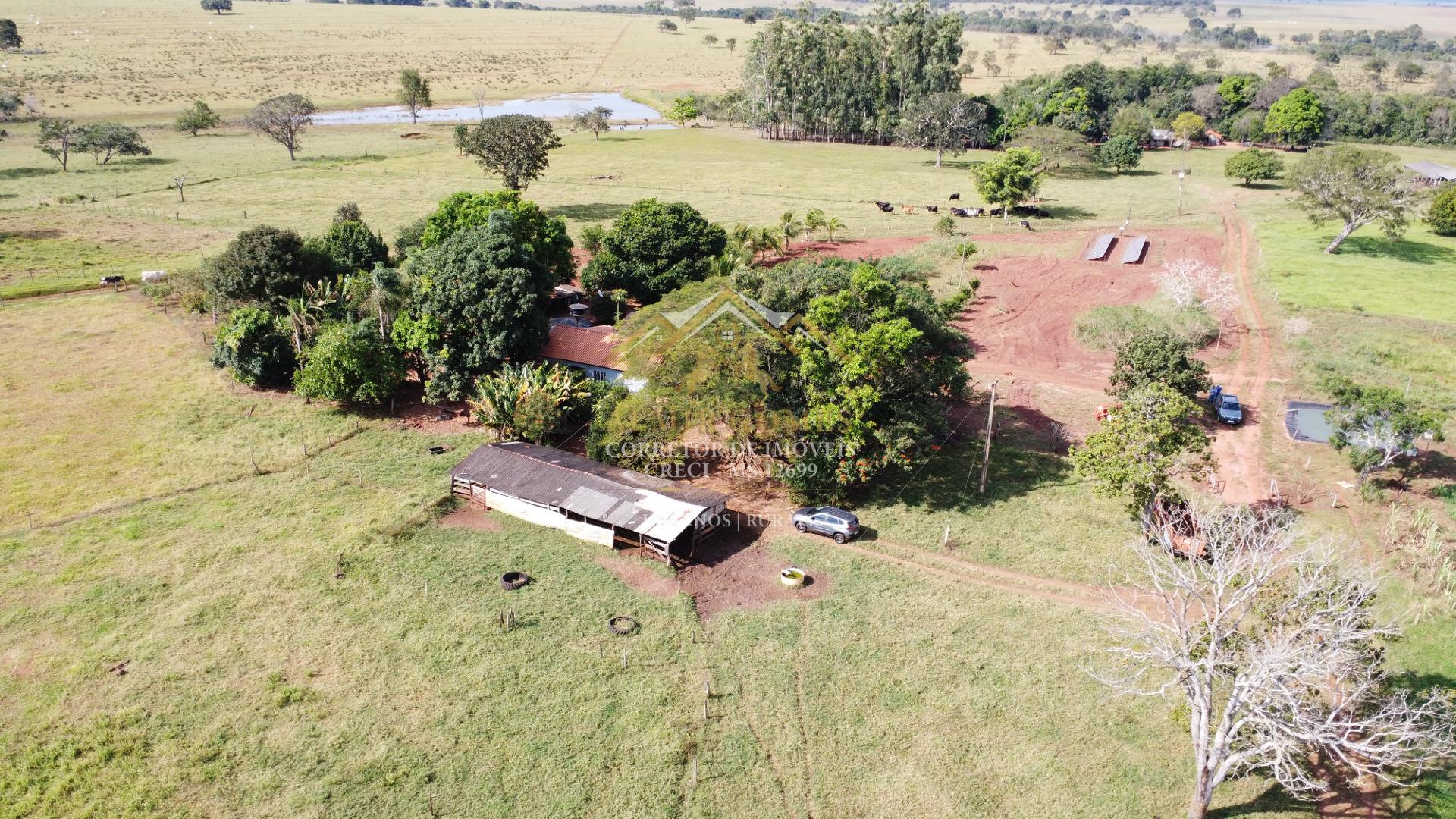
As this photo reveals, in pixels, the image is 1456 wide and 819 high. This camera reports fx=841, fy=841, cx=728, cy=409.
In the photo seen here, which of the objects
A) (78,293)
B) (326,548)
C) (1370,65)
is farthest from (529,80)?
(1370,65)

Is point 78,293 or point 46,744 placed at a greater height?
point 78,293

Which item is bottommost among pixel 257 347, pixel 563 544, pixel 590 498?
pixel 563 544

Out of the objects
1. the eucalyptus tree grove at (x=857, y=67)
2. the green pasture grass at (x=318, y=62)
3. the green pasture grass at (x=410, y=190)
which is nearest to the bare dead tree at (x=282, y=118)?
the green pasture grass at (x=410, y=190)

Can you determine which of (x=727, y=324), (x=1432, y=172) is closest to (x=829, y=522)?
(x=727, y=324)

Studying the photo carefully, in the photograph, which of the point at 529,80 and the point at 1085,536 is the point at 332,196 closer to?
the point at 1085,536

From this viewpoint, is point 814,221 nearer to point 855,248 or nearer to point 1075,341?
point 855,248

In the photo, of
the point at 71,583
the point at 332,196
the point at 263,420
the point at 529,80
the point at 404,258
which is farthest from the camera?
the point at 529,80
